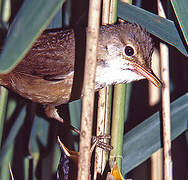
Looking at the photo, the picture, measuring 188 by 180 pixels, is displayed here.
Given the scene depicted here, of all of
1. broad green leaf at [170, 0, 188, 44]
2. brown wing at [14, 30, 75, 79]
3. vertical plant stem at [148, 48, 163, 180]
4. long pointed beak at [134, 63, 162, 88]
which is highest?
broad green leaf at [170, 0, 188, 44]

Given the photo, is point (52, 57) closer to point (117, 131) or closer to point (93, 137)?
point (93, 137)

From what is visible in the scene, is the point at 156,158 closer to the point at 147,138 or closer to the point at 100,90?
the point at 147,138

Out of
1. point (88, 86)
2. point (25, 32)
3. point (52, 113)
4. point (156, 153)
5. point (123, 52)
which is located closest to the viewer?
point (25, 32)

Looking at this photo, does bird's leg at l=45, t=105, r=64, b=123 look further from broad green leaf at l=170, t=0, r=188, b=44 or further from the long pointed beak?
broad green leaf at l=170, t=0, r=188, b=44

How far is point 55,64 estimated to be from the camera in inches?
61.2

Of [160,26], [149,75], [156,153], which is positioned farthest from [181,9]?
[156,153]

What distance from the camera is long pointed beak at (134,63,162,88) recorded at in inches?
53.9

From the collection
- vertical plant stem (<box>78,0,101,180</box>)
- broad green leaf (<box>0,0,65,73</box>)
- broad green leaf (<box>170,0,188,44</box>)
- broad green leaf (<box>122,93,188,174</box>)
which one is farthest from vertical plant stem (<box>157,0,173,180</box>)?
broad green leaf (<box>0,0,65,73</box>)

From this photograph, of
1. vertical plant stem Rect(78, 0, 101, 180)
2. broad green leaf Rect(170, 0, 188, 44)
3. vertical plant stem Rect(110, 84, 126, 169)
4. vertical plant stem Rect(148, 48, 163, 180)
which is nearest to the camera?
vertical plant stem Rect(78, 0, 101, 180)

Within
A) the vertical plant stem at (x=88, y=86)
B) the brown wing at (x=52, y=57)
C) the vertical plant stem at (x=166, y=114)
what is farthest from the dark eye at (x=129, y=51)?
the vertical plant stem at (x=88, y=86)

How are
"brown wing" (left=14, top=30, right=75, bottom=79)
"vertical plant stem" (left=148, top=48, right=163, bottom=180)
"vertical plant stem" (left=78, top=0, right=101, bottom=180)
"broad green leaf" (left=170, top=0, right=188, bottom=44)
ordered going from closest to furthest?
"vertical plant stem" (left=78, top=0, right=101, bottom=180) → "broad green leaf" (left=170, top=0, right=188, bottom=44) → "brown wing" (left=14, top=30, right=75, bottom=79) → "vertical plant stem" (left=148, top=48, right=163, bottom=180)

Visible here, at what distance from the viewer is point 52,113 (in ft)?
5.91

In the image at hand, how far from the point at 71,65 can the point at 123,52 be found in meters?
0.25

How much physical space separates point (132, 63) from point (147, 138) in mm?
335
